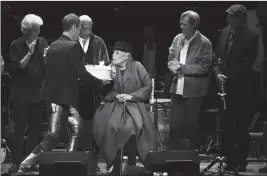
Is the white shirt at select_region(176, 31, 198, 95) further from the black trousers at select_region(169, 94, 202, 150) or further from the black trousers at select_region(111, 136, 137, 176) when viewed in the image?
the black trousers at select_region(111, 136, 137, 176)

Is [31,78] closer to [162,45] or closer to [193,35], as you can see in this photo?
[193,35]

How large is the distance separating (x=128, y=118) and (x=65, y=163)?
1.14 meters

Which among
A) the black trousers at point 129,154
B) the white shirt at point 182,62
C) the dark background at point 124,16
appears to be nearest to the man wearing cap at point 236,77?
the white shirt at point 182,62

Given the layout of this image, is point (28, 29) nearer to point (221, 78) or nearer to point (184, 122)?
point (184, 122)

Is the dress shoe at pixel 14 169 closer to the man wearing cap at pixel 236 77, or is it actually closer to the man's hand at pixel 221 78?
the man wearing cap at pixel 236 77

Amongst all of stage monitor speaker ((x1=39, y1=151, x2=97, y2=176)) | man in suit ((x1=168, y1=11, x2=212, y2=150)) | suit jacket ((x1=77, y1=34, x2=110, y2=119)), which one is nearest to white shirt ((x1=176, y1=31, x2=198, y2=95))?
man in suit ((x1=168, y1=11, x2=212, y2=150))

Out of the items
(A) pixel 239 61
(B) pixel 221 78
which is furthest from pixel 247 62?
(B) pixel 221 78

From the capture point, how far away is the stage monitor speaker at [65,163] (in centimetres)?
512

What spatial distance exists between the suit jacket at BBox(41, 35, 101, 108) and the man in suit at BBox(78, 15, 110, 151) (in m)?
0.71

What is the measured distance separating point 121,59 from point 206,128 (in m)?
4.08

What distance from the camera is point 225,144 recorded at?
6586mm

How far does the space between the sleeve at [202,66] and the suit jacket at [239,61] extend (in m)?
0.15

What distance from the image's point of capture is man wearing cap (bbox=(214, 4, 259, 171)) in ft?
21.0

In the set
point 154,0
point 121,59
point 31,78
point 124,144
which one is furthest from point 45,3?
point 124,144
